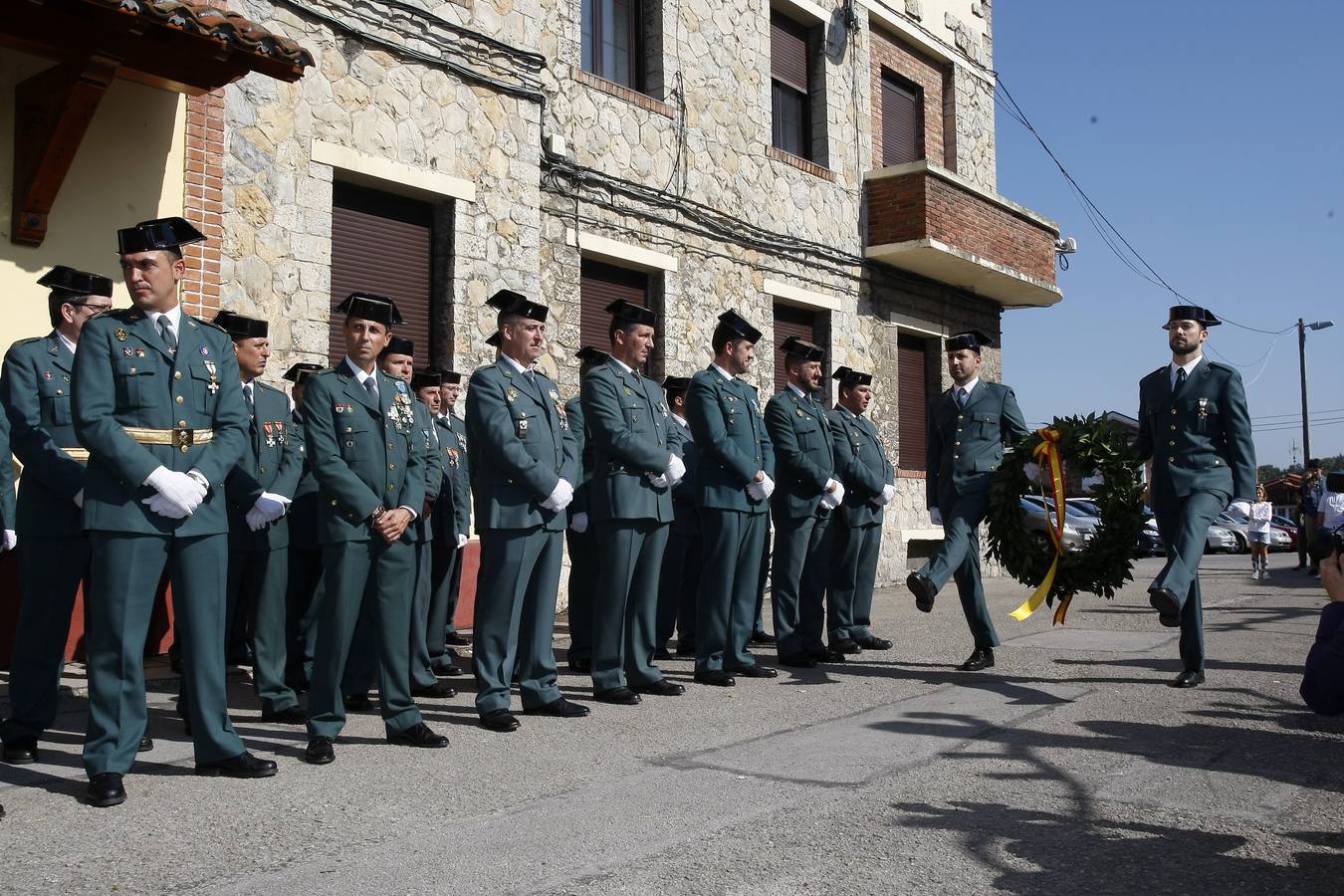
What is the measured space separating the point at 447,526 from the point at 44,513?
277cm

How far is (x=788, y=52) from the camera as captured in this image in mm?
15328

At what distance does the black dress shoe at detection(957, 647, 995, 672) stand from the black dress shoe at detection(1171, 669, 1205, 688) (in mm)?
1169

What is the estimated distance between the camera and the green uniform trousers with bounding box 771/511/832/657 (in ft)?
27.0

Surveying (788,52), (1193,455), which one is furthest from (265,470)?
(788,52)

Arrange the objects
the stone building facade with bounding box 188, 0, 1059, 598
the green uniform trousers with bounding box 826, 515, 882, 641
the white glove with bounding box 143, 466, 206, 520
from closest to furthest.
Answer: the white glove with bounding box 143, 466, 206, 520 → the green uniform trousers with bounding box 826, 515, 882, 641 → the stone building facade with bounding box 188, 0, 1059, 598

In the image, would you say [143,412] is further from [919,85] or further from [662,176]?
[919,85]

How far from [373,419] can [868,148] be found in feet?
38.9

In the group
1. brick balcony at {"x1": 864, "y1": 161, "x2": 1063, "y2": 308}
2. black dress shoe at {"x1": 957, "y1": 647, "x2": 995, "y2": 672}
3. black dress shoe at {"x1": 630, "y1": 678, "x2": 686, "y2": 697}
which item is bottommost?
black dress shoe at {"x1": 630, "y1": 678, "x2": 686, "y2": 697}

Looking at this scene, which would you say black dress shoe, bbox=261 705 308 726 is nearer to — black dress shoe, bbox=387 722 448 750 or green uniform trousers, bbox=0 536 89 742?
black dress shoe, bbox=387 722 448 750

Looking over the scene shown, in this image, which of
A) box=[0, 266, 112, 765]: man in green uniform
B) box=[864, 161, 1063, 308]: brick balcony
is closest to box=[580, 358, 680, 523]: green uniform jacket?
box=[0, 266, 112, 765]: man in green uniform

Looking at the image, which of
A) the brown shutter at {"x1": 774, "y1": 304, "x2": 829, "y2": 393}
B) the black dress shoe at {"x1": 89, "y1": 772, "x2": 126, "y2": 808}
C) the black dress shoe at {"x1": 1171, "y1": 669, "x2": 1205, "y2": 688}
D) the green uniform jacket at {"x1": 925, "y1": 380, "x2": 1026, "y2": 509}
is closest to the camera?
the black dress shoe at {"x1": 89, "y1": 772, "x2": 126, "y2": 808}

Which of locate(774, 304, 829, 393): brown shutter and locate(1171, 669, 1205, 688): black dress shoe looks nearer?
locate(1171, 669, 1205, 688): black dress shoe

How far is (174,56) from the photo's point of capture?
7.73 metres

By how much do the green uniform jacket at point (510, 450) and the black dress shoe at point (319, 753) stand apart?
1.45 metres
